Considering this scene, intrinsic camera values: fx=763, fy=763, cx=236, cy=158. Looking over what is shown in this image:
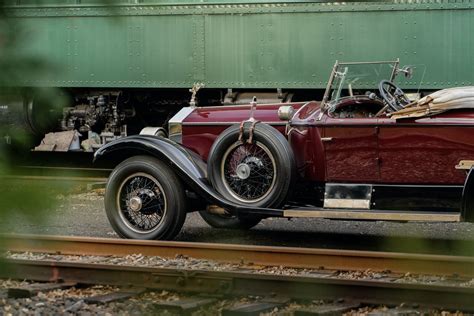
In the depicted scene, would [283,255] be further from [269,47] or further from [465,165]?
[269,47]

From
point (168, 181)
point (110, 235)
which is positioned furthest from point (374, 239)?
point (110, 235)

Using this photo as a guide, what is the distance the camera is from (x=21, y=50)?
3.25 ft

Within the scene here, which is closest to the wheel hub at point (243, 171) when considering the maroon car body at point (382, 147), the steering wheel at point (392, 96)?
the maroon car body at point (382, 147)

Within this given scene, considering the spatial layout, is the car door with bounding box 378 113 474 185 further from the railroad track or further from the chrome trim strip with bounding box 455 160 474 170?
the railroad track

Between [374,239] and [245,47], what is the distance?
446cm

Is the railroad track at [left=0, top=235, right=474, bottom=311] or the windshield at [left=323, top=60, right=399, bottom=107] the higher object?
the windshield at [left=323, top=60, right=399, bottom=107]

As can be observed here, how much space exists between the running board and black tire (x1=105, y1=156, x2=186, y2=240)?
970 millimetres

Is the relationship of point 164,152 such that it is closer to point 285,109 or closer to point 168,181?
point 168,181

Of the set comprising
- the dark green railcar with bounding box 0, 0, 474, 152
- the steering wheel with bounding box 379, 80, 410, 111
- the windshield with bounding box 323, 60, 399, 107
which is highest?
the dark green railcar with bounding box 0, 0, 474, 152

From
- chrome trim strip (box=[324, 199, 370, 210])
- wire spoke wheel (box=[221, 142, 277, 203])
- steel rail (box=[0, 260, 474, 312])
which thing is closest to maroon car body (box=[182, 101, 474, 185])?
chrome trim strip (box=[324, 199, 370, 210])

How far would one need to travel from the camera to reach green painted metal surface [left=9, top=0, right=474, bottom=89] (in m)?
9.74

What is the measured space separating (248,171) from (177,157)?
65 cm

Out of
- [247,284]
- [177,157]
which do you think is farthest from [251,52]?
[247,284]

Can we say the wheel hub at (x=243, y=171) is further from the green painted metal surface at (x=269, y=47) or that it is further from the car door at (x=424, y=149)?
the green painted metal surface at (x=269, y=47)
